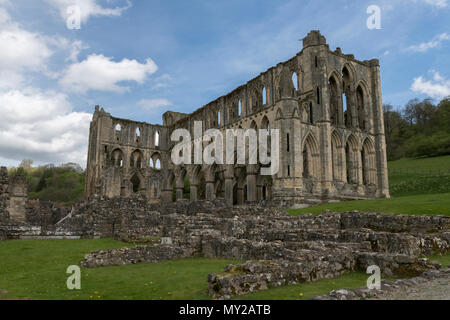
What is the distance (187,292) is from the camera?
23.4 ft

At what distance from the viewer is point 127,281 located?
323 inches

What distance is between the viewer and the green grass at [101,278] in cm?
709

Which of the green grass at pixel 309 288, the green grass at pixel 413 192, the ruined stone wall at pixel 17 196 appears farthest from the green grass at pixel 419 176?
the ruined stone wall at pixel 17 196

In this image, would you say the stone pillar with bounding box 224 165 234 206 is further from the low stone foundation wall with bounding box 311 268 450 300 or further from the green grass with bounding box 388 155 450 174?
the low stone foundation wall with bounding box 311 268 450 300

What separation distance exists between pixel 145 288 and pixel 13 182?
22.4 m

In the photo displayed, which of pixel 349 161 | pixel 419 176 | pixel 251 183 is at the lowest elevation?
pixel 251 183

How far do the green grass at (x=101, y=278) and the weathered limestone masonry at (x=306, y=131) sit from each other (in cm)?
2211

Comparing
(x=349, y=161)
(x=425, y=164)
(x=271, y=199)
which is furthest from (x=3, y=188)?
(x=425, y=164)

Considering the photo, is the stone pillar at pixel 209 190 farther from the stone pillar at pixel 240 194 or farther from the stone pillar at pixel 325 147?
the stone pillar at pixel 325 147

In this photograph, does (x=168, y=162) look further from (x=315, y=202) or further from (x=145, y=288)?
(x=145, y=288)

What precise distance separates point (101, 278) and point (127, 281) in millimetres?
872

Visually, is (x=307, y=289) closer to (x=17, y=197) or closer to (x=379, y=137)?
(x=17, y=197)

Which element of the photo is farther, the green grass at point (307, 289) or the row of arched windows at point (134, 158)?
the row of arched windows at point (134, 158)
